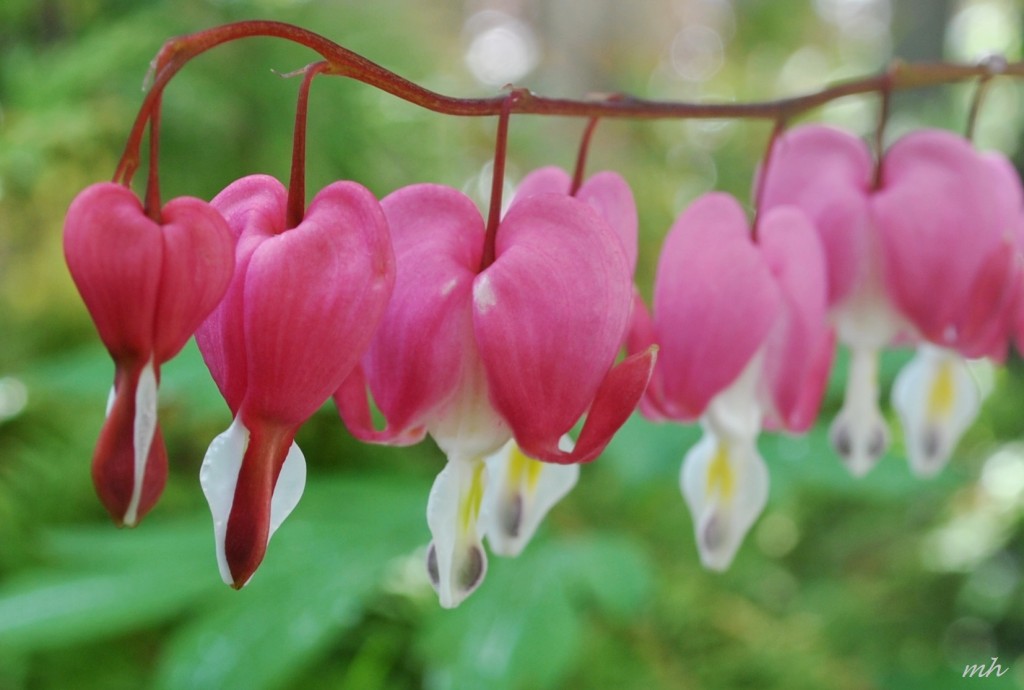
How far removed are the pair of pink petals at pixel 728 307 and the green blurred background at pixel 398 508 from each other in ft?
0.93

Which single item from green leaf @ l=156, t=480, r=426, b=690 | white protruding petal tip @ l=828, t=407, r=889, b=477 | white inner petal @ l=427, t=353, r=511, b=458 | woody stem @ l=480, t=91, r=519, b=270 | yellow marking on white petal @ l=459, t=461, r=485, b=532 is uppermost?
woody stem @ l=480, t=91, r=519, b=270

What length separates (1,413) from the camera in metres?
1.02

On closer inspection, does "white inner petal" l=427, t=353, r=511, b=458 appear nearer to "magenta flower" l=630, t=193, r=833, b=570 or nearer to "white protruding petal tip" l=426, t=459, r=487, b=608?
"white protruding petal tip" l=426, t=459, r=487, b=608

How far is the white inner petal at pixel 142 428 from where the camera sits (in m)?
0.33

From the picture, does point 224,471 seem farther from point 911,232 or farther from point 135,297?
point 911,232

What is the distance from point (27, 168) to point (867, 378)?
760 mm

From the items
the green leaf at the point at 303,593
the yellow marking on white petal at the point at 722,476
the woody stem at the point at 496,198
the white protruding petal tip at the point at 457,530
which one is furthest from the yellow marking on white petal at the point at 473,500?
the green leaf at the point at 303,593

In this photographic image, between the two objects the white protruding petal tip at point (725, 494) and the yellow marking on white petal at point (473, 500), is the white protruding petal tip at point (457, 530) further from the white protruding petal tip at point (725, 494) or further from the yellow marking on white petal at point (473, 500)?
the white protruding petal tip at point (725, 494)

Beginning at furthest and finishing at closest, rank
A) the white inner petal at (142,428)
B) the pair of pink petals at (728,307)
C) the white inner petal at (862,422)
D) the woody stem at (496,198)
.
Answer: the white inner petal at (862,422)
the pair of pink petals at (728,307)
the woody stem at (496,198)
the white inner petal at (142,428)

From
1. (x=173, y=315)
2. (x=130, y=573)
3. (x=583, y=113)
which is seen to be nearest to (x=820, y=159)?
(x=583, y=113)

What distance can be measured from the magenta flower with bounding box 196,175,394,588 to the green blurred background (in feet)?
1.40

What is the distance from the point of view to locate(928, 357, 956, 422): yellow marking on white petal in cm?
74

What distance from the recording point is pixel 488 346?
0.40m

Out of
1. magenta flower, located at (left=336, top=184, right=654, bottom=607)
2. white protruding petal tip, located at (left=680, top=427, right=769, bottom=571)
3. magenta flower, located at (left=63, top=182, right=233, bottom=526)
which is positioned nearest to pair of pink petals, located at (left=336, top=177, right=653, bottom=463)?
magenta flower, located at (left=336, top=184, right=654, bottom=607)
